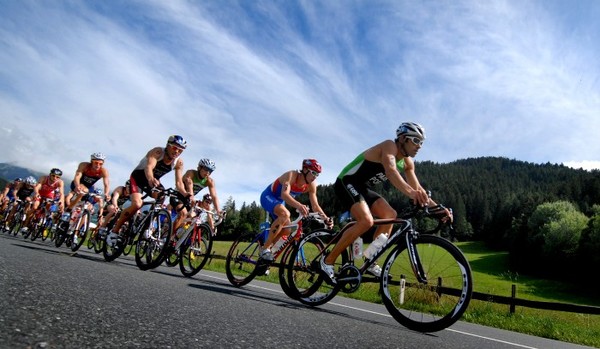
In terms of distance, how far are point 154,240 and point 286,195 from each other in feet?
9.33

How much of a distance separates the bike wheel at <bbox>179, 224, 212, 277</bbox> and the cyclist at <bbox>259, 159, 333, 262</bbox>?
132 cm

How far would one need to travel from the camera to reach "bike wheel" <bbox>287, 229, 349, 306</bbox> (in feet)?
19.1

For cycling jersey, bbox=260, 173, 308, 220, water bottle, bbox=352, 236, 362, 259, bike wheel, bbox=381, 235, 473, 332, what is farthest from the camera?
cycling jersey, bbox=260, 173, 308, 220

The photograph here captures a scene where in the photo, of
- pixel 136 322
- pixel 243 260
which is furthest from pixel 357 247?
pixel 136 322

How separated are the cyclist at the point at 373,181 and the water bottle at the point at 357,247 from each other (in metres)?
0.13

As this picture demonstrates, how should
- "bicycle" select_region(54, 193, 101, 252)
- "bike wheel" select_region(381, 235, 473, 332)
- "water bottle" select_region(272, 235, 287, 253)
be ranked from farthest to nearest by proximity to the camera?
"bicycle" select_region(54, 193, 101, 252), "water bottle" select_region(272, 235, 287, 253), "bike wheel" select_region(381, 235, 473, 332)

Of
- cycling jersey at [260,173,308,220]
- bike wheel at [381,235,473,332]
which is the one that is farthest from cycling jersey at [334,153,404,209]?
cycling jersey at [260,173,308,220]

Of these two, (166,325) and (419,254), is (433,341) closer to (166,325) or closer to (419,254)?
(419,254)

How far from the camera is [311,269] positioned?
604 centimetres

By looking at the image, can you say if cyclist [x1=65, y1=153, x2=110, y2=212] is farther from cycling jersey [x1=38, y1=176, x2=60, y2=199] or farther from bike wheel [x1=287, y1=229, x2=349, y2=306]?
bike wheel [x1=287, y1=229, x2=349, y2=306]

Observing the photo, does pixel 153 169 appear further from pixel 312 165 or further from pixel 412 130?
pixel 412 130

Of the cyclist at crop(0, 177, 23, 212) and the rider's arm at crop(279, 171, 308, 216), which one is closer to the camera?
the rider's arm at crop(279, 171, 308, 216)

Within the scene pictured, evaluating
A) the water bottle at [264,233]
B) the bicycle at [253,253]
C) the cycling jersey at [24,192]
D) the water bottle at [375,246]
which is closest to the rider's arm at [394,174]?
the water bottle at [375,246]

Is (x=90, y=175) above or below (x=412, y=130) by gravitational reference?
below
